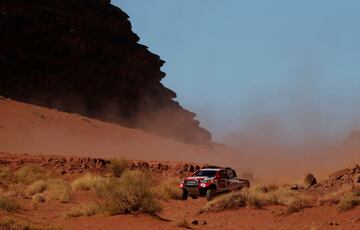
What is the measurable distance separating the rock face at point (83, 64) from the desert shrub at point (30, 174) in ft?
96.2

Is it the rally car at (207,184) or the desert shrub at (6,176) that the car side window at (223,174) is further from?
the desert shrub at (6,176)

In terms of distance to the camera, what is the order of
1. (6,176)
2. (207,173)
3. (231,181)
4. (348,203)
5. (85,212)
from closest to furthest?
(348,203) < (85,212) < (207,173) < (231,181) < (6,176)

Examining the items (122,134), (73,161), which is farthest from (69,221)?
(122,134)

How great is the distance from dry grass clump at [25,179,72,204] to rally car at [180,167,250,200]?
5.24 m

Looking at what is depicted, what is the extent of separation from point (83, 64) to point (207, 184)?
48186mm

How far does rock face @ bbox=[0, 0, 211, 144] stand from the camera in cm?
6638

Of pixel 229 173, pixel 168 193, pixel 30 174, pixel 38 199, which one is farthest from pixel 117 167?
pixel 38 199

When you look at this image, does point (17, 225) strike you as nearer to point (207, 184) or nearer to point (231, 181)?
point (207, 184)

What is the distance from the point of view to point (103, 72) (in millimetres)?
73500

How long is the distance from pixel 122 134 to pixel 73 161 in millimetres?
28359

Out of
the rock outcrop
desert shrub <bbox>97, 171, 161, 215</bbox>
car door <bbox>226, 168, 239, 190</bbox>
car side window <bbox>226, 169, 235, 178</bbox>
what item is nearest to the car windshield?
car door <bbox>226, 168, 239, 190</bbox>

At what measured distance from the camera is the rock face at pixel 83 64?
2613 inches

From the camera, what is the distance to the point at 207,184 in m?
26.0

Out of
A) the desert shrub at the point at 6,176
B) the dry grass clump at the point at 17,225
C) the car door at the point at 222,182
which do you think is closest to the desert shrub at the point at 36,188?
the desert shrub at the point at 6,176
